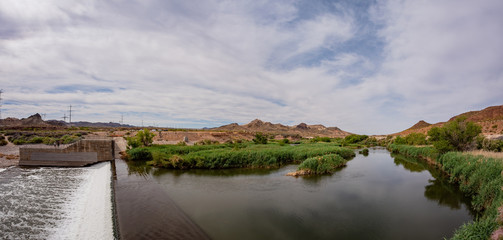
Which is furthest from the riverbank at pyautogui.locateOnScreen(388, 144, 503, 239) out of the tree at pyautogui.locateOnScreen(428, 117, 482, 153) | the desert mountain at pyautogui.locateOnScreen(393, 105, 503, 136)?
the desert mountain at pyautogui.locateOnScreen(393, 105, 503, 136)

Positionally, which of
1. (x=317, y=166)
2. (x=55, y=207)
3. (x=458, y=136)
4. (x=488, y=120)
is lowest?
(x=55, y=207)


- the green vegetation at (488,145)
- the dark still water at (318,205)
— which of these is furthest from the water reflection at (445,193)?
the green vegetation at (488,145)

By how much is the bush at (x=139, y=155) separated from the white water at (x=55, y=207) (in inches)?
442

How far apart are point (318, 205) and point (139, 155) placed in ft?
78.7

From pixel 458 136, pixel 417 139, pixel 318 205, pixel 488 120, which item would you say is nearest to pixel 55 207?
pixel 318 205

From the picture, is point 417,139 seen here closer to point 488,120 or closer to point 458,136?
point 458,136

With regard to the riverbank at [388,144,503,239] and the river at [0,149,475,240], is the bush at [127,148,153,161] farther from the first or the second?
the riverbank at [388,144,503,239]

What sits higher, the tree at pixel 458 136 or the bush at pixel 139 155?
the tree at pixel 458 136

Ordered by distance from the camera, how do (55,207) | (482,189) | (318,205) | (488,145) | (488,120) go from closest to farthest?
(55,207) → (482,189) → (318,205) → (488,145) → (488,120)

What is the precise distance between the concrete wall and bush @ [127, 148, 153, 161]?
3.55m

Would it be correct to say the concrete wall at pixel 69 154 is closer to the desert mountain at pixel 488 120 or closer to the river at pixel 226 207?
the river at pixel 226 207

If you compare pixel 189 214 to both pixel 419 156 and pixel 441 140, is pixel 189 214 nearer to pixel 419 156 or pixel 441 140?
pixel 441 140

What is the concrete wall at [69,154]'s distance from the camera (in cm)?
2086

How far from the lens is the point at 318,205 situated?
1195 cm
